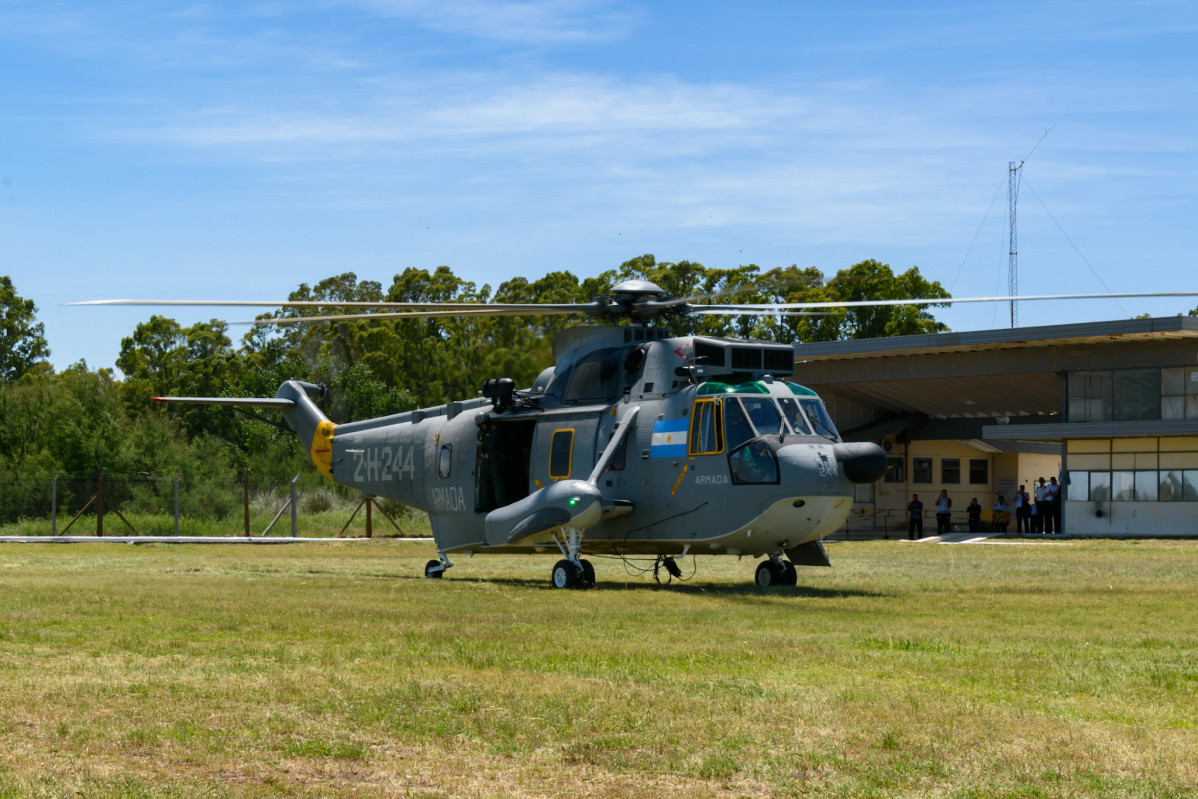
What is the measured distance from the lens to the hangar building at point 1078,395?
39438mm

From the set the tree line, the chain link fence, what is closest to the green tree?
the tree line

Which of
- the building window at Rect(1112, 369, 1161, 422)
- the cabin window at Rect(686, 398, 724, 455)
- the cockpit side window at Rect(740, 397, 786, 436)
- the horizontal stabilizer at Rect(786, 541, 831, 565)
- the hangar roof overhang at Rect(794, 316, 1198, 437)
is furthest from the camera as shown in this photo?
the building window at Rect(1112, 369, 1161, 422)

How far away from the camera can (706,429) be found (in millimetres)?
17578

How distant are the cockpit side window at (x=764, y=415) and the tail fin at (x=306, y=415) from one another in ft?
30.9

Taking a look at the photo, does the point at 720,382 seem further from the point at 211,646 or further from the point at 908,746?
the point at 908,746

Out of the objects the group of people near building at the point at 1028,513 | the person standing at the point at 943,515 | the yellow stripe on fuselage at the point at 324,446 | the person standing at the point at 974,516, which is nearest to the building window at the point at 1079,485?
the group of people near building at the point at 1028,513

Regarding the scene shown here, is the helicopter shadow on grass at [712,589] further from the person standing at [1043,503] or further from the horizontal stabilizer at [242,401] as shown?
the person standing at [1043,503]

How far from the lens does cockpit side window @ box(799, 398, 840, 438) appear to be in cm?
1752

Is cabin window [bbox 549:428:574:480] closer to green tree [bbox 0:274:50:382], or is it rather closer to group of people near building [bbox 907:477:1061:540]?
group of people near building [bbox 907:477:1061:540]

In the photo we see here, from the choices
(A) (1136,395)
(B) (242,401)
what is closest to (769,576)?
(B) (242,401)

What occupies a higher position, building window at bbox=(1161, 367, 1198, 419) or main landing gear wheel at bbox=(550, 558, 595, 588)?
building window at bbox=(1161, 367, 1198, 419)

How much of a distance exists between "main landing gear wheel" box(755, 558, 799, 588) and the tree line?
665 cm

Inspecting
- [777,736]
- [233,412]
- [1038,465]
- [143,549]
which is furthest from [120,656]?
[233,412]

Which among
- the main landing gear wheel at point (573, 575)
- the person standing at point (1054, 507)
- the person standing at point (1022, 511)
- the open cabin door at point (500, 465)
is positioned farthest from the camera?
the person standing at point (1022, 511)
